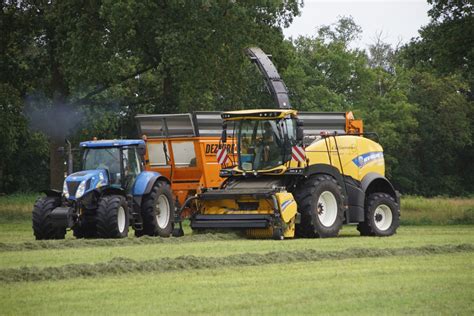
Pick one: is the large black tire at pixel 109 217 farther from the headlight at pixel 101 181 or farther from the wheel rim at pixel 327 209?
the wheel rim at pixel 327 209

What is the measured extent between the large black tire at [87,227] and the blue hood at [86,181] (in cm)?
54

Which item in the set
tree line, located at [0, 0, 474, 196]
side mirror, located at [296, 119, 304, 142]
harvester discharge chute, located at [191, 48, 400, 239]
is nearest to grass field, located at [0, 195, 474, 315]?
harvester discharge chute, located at [191, 48, 400, 239]

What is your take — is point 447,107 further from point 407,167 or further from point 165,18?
point 165,18

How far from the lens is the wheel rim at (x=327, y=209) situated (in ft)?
86.1

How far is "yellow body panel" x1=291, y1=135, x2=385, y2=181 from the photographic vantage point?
26.8m

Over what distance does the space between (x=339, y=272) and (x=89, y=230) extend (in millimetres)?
9244

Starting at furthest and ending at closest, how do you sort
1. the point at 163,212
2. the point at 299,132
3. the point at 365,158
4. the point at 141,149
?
the point at 365,158 → the point at 163,212 → the point at 141,149 → the point at 299,132

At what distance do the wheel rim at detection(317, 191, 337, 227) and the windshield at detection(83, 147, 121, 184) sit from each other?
4776 mm

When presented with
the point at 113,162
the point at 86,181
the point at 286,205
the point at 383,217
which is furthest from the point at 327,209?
the point at 86,181

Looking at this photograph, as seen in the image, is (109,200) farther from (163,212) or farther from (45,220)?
(163,212)

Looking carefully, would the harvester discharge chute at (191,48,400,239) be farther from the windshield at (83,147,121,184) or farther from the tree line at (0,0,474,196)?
the tree line at (0,0,474,196)

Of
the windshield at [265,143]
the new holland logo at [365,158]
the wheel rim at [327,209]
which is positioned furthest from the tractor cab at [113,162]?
the new holland logo at [365,158]

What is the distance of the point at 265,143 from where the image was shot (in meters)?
26.5

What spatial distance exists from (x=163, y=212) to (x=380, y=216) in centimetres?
555
